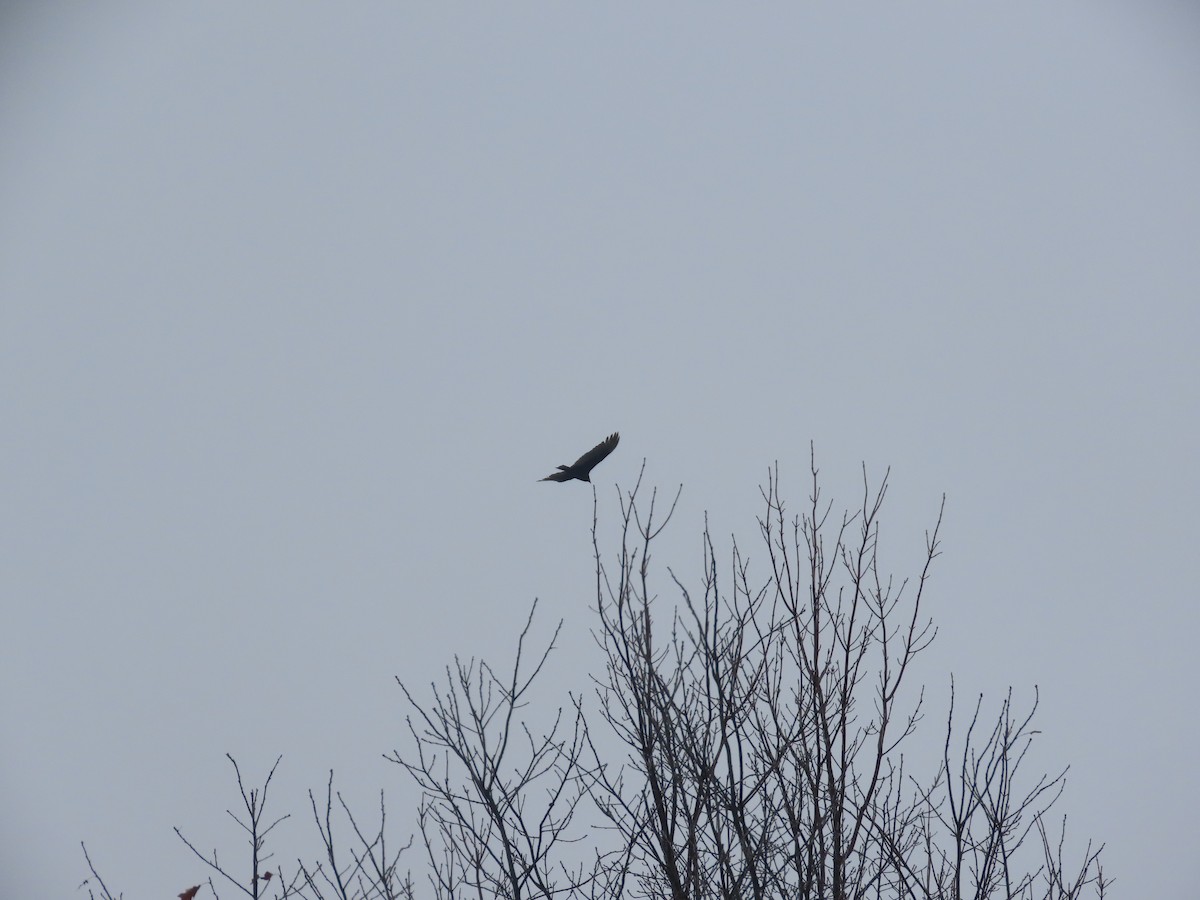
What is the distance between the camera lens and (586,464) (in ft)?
19.3

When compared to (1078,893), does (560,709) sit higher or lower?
higher

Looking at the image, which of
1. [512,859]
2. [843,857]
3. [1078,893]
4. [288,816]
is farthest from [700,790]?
[288,816]

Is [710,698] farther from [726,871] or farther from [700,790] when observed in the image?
[726,871]

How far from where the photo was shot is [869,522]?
4.61 m

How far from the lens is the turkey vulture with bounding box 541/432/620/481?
18.9 ft

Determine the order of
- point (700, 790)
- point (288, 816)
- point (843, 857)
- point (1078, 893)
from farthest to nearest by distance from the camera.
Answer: point (288, 816)
point (1078, 893)
point (700, 790)
point (843, 857)

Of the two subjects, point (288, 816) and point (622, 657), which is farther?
point (288, 816)

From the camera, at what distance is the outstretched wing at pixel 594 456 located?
5.86 meters

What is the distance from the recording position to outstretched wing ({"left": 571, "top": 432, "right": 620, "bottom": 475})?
231 inches

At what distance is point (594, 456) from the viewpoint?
5.92m

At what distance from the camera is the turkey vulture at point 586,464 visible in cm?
575

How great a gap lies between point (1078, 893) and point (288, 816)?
390 cm

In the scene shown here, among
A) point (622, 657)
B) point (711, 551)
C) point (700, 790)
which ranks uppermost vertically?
point (711, 551)

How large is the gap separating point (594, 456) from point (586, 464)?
8 cm
